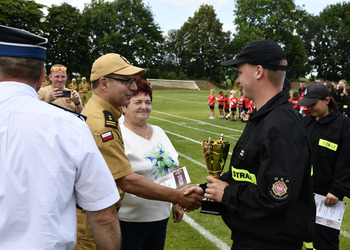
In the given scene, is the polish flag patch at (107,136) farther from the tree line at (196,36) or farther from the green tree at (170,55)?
the green tree at (170,55)

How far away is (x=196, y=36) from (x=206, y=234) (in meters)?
78.7

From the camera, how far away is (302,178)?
214cm

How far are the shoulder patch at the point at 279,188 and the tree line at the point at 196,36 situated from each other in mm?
63950

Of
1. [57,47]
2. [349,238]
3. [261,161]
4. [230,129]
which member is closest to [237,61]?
[261,161]

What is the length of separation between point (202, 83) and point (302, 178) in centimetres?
6897

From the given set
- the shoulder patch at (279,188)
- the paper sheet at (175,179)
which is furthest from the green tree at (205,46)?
the shoulder patch at (279,188)

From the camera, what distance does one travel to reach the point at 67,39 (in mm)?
65750

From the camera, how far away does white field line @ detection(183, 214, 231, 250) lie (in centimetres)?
502

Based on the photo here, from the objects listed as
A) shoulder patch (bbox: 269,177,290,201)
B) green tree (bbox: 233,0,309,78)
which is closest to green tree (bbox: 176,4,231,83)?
green tree (bbox: 233,0,309,78)

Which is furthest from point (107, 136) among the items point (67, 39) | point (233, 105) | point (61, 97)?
point (67, 39)

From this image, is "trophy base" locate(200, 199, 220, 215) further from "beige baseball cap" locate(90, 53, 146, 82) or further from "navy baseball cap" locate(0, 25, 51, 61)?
"navy baseball cap" locate(0, 25, 51, 61)

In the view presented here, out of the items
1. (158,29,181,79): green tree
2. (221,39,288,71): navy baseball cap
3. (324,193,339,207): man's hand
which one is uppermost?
(158,29,181,79): green tree

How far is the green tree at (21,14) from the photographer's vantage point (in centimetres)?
5409

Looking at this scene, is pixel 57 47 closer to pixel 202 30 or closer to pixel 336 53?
pixel 202 30
